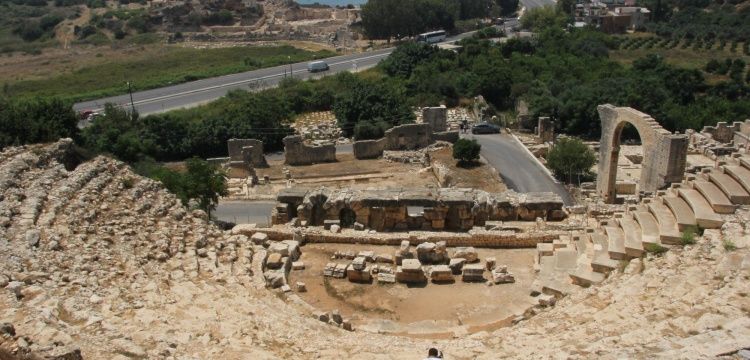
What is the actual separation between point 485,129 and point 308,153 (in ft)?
41.0

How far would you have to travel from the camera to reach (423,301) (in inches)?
623

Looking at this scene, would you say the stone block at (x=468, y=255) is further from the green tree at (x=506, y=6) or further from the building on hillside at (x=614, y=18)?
the green tree at (x=506, y=6)

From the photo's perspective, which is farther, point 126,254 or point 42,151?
point 42,151

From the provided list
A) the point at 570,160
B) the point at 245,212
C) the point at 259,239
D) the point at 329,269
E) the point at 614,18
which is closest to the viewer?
the point at 329,269

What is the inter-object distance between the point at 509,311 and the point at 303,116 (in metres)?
37.2

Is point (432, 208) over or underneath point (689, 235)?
underneath

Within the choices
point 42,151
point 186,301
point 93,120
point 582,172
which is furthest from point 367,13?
point 186,301

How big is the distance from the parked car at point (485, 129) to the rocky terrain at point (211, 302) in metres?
28.2

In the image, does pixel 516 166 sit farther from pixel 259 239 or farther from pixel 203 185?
pixel 259 239

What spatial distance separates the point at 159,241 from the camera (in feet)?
52.1

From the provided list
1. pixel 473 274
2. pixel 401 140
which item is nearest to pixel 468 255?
pixel 473 274

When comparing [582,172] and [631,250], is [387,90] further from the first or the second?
[631,250]

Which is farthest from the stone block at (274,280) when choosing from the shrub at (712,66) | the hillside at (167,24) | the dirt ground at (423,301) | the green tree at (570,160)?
the hillside at (167,24)

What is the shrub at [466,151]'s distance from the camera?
115 feet
